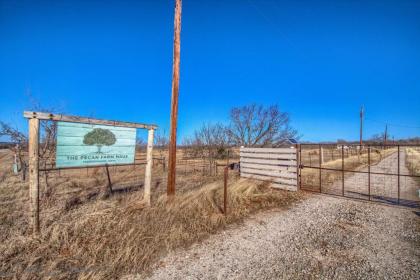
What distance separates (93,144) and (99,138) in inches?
7.4

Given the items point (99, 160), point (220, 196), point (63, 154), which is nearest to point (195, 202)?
point (220, 196)

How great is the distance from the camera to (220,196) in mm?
6727

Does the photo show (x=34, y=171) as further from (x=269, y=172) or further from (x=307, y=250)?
(x=269, y=172)

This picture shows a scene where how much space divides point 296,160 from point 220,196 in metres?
3.59

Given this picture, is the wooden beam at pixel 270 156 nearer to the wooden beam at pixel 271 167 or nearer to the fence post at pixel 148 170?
the wooden beam at pixel 271 167

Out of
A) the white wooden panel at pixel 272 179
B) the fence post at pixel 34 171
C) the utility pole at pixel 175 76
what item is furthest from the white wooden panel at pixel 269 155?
the fence post at pixel 34 171

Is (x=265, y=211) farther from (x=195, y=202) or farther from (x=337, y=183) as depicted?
(x=337, y=183)

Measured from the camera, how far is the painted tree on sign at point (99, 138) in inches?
182

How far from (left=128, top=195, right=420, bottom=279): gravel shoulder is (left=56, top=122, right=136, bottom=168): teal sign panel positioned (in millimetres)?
2709

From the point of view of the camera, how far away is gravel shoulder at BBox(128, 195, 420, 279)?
3115 millimetres

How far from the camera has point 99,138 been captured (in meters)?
4.79

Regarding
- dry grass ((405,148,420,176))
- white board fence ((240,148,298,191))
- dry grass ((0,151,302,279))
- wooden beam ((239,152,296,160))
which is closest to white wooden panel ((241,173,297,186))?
white board fence ((240,148,298,191))

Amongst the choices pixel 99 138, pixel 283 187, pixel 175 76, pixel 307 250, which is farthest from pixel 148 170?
pixel 283 187

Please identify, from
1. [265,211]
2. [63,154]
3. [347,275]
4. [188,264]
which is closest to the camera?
[347,275]
